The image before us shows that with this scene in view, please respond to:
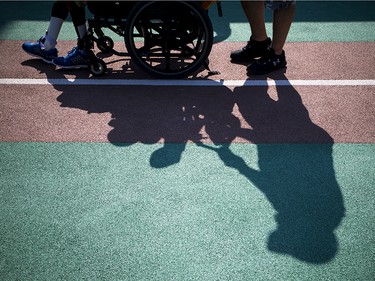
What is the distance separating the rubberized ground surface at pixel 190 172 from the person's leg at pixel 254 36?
19 centimetres

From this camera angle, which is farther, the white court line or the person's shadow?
the white court line

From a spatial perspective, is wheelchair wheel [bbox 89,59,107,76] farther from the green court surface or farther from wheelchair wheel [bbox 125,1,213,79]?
the green court surface

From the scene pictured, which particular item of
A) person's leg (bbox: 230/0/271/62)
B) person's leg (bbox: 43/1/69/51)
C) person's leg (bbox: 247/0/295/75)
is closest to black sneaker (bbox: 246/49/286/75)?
person's leg (bbox: 247/0/295/75)

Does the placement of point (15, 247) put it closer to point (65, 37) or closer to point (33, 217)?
point (33, 217)

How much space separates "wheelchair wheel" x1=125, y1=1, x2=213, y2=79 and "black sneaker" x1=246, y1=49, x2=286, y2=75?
0.65 metres

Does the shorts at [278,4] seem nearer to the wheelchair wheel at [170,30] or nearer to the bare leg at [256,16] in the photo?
the bare leg at [256,16]

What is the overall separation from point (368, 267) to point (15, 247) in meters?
2.02

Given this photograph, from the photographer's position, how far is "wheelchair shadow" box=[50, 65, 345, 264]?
7.93ft

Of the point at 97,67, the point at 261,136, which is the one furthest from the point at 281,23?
the point at 97,67

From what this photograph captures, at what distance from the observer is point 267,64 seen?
421cm

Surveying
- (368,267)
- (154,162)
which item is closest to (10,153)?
(154,162)

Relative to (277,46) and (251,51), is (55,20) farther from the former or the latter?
(277,46)

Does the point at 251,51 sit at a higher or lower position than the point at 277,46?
lower

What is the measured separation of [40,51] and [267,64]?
8.39 feet
